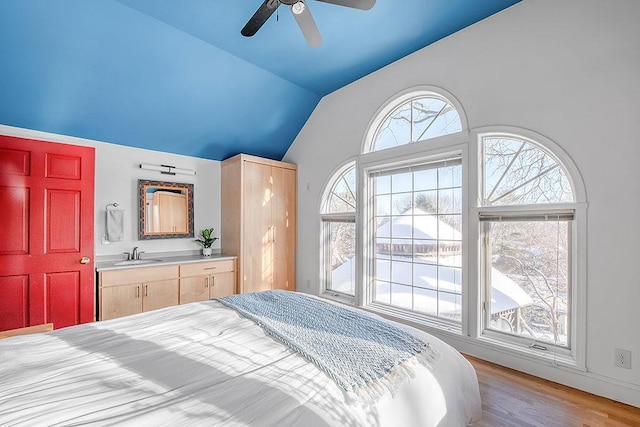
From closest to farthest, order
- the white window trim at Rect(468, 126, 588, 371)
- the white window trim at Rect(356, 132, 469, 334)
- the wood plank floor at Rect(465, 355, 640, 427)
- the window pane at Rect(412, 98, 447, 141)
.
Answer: the wood plank floor at Rect(465, 355, 640, 427) → the white window trim at Rect(468, 126, 588, 371) → the white window trim at Rect(356, 132, 469, 334) → the window pane at Rect(412, 98, 447, 141)

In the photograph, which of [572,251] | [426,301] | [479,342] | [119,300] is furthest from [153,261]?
[572,251]

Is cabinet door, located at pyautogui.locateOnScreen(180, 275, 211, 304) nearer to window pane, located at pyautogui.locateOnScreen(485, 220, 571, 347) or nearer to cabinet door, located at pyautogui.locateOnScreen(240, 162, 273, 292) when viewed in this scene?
cabinet door, located at pyautogui.locateOnScreen(240, 162, 273, 292)

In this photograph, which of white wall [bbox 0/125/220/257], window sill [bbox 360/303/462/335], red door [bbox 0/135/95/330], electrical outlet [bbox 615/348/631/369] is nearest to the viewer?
electrical outlet [bbox 615/348/631/369]

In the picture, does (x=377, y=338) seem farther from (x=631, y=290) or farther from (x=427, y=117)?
(x=427, y=117)

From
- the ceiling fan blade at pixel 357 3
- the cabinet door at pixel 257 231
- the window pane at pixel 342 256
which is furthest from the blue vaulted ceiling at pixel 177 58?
the window pane at pixel 342 256

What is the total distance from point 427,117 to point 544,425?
2.64m

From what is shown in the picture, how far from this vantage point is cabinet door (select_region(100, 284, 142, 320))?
114 inches

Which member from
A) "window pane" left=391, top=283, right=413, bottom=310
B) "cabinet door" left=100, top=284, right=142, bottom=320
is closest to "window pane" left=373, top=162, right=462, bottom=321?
"window pane" left=391, top=283, right=413, bottom=310

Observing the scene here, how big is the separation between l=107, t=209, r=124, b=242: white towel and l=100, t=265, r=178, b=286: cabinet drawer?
578 mm

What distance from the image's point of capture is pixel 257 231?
399 centimetres

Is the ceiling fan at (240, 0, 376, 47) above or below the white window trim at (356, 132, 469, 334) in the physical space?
above

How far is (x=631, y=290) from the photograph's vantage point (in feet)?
6.18

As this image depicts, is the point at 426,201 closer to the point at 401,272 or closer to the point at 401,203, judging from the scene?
Result: the point at 401,203

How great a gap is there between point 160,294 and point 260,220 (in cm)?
150
